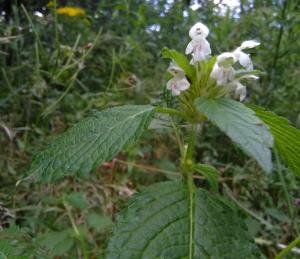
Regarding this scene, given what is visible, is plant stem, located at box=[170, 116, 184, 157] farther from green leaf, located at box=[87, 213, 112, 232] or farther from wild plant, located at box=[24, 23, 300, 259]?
green leaf, located at box=[87, 213, 112, 232]

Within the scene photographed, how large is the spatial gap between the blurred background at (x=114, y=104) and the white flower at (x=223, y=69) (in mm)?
544

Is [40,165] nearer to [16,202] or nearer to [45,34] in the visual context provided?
[16,202]

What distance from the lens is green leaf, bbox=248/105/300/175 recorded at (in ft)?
2.22

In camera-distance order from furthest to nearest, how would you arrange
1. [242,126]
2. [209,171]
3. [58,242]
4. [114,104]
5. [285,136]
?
[114,104] → [58,242] → [209,171] → [285,136] → [242,126]

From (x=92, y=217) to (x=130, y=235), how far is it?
0.61 m

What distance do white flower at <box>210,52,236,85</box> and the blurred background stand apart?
544 millimetres

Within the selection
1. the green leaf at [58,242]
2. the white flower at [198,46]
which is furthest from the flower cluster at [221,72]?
the green leaf at [58,242]

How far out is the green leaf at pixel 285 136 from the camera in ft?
2.22

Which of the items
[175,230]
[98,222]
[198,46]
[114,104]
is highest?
[198,46]

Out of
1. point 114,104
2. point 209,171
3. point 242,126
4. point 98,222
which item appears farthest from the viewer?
point 114,104

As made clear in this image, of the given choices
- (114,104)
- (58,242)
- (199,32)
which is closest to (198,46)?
(199,32)

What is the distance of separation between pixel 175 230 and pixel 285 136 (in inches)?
8.5

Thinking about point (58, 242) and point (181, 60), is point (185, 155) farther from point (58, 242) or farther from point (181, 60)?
point (58, 242)

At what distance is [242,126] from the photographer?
57 centimetres
